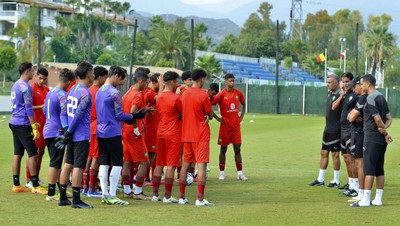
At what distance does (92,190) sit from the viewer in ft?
48.4

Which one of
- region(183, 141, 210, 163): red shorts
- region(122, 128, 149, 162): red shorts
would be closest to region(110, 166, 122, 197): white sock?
region(122, 128, 149, 162): red shorts

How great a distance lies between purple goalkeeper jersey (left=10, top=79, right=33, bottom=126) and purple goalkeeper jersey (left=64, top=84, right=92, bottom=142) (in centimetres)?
161

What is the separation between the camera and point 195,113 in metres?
13.7

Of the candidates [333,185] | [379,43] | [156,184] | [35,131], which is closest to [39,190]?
[35,131]

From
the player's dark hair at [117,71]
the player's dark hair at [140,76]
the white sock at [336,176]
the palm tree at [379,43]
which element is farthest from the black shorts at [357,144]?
the palm tree at [379,43]

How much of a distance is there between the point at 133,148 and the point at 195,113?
141 centimetres

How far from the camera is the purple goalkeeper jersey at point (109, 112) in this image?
13.5 meters

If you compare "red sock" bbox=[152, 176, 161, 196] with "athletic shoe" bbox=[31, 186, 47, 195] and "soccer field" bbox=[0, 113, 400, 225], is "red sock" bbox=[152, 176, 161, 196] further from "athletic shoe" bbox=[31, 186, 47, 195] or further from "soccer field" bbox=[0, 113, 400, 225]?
"athletic shoe" bbox=[31, 186, 47, 195]

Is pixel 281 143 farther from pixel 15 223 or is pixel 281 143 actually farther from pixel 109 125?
pixel 15 223

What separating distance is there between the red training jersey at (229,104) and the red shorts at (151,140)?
260 centimetres

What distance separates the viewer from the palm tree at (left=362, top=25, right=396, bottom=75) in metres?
124

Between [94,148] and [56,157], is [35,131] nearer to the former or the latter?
[56,157]

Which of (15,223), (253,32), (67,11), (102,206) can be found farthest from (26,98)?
(253,32)

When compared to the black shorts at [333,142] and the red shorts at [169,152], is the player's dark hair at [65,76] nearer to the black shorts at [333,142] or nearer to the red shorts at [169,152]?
the red shorts at [169,152]
